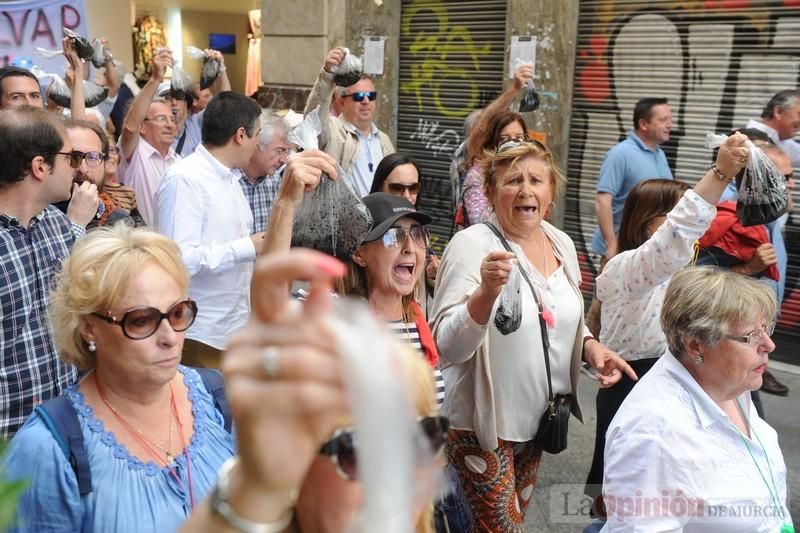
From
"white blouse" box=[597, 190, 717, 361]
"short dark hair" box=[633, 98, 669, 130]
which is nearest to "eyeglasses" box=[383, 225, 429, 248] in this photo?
"white blouse" box=[597, 190, 717, 361]

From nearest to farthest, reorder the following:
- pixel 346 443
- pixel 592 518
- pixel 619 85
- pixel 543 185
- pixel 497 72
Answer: pixel 346 443 → pixel 543 185 → pixel 592 518 → pixel 619 85 → pixel 497 72

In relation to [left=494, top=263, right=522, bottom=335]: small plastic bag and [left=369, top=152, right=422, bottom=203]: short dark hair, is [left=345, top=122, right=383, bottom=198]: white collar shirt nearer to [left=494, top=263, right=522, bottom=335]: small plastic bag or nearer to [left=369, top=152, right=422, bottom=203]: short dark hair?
[left=369, top=152, right=422, bottom=203]: short dark hair

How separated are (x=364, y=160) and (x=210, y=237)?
2.35 meters

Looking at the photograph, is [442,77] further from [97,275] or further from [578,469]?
[97,275]

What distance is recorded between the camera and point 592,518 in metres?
4.28

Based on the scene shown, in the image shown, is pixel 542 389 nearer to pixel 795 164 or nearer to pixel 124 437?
pixel 124 437

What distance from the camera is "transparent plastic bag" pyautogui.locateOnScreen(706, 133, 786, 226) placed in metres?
3.71

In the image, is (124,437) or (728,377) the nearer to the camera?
(124,437)

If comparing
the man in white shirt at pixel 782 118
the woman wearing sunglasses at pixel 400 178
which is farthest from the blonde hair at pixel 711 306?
the man in white shirt at pixel 782 118

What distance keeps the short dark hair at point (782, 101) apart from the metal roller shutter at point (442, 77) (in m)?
3.05

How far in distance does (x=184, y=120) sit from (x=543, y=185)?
14.2 feet

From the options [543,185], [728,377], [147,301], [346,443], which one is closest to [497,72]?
[543,185]

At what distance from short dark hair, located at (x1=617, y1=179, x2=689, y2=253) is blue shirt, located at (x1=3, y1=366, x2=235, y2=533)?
264 cm

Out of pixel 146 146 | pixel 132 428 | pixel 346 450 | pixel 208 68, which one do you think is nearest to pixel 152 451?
pixel 132 428
